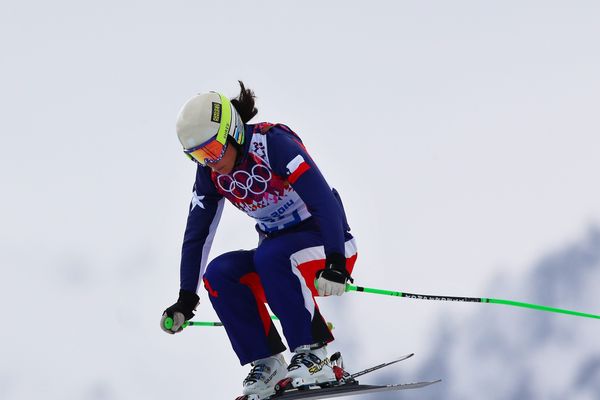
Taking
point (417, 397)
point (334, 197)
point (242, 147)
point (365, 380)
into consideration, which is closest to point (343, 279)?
point (334, 197)

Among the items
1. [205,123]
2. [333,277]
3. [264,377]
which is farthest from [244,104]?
[264,377]

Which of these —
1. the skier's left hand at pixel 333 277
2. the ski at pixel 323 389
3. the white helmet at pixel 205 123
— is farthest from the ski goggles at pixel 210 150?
the ski at pixel 323 389

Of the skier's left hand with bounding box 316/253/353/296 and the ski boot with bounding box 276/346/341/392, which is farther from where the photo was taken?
the ski boot with bounding box 276/346/341/392

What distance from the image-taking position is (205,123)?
18.8 feet

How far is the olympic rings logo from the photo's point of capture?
595cm

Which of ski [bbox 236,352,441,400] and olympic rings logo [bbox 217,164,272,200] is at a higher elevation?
olympic rings logo [bbox 217,164,272,200]

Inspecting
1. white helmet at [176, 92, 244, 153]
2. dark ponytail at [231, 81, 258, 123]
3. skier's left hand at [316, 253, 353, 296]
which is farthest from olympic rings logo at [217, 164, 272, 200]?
skier's left hand at [316, 253, 353, 296]

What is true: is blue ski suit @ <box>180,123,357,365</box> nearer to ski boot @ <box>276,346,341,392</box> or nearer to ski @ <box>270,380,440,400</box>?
ski boot @ <box>276,346,341,392</box>

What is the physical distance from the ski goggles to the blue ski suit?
178mm

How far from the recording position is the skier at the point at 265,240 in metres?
5.75

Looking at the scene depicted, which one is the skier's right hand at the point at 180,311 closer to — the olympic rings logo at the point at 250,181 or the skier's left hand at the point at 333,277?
the olympic rings logo at the point at 250,181

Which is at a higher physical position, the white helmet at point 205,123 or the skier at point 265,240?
the white helmet at point 205,123

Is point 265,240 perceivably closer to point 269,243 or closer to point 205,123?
point 269,243

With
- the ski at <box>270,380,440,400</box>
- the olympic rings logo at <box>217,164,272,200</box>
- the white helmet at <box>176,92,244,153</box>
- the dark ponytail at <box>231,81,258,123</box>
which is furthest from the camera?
the dark ponytail at <box>231,81,258,123</box>
